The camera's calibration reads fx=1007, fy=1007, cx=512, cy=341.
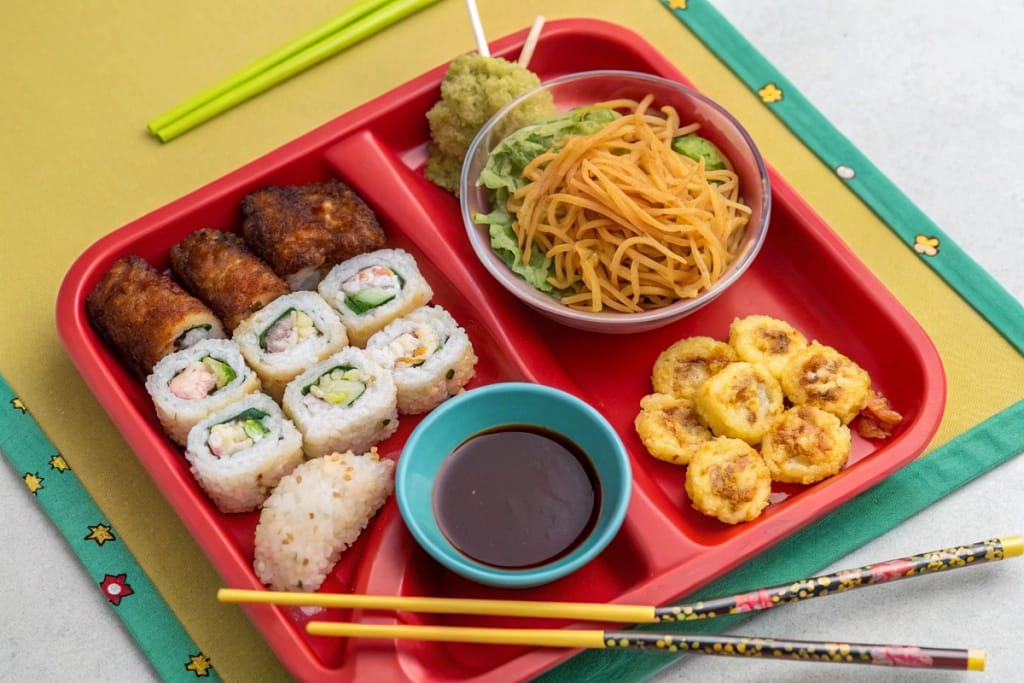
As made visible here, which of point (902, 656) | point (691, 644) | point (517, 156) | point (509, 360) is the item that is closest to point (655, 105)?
point (517, 156)

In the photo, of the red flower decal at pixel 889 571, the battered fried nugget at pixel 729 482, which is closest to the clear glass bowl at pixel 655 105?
the battered fried nugget at pixel 729 482

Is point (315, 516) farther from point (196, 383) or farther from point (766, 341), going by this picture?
point (766, 341)

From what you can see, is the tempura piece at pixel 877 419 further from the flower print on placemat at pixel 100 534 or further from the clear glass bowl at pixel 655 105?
the flower print on placemat at pixel 100 534

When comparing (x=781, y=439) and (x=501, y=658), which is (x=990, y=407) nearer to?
(x=781, y=439)

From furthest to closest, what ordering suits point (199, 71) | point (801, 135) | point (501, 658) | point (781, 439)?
point (199, 71) < point (801, 135) < point (781, 439) < point (501, 658)

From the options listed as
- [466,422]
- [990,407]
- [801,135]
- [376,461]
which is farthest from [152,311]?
[990,407]
